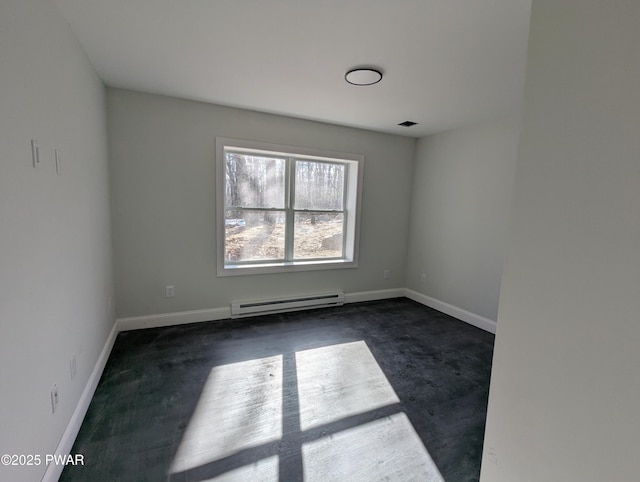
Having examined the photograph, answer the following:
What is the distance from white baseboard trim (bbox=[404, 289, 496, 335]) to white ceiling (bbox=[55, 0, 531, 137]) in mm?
2371

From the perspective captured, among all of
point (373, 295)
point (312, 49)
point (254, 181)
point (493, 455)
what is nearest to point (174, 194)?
point (254, 181)

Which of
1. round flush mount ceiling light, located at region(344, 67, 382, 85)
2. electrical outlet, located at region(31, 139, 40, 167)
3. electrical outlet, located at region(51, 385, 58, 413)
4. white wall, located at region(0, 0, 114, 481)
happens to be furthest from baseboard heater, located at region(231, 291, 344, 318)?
round flush mount ceiling light, located at region(344, 67, 382, 85)

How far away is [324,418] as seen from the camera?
193 cm

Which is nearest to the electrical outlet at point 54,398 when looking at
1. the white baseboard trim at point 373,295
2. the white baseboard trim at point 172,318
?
the white baseboard trim at point 172,318

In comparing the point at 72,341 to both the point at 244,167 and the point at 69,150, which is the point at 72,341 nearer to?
the point at 69,150

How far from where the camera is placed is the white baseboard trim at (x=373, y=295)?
14.1ft

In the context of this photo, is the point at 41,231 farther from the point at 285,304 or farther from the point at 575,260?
the point at 285,304

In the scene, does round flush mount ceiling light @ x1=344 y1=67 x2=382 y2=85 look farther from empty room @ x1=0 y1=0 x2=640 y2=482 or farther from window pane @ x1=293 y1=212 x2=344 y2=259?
window pane @ x1=293 y1=212 x2=344 y2=259

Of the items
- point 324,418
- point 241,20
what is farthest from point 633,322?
point 241,20

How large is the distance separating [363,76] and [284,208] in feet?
6.35

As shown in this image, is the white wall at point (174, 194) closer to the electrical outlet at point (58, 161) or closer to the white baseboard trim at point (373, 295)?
the white baseboard trim at point (373, 295)

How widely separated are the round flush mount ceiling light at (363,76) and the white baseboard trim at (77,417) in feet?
9.60

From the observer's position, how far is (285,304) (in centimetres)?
378

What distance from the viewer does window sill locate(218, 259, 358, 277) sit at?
137 inches
